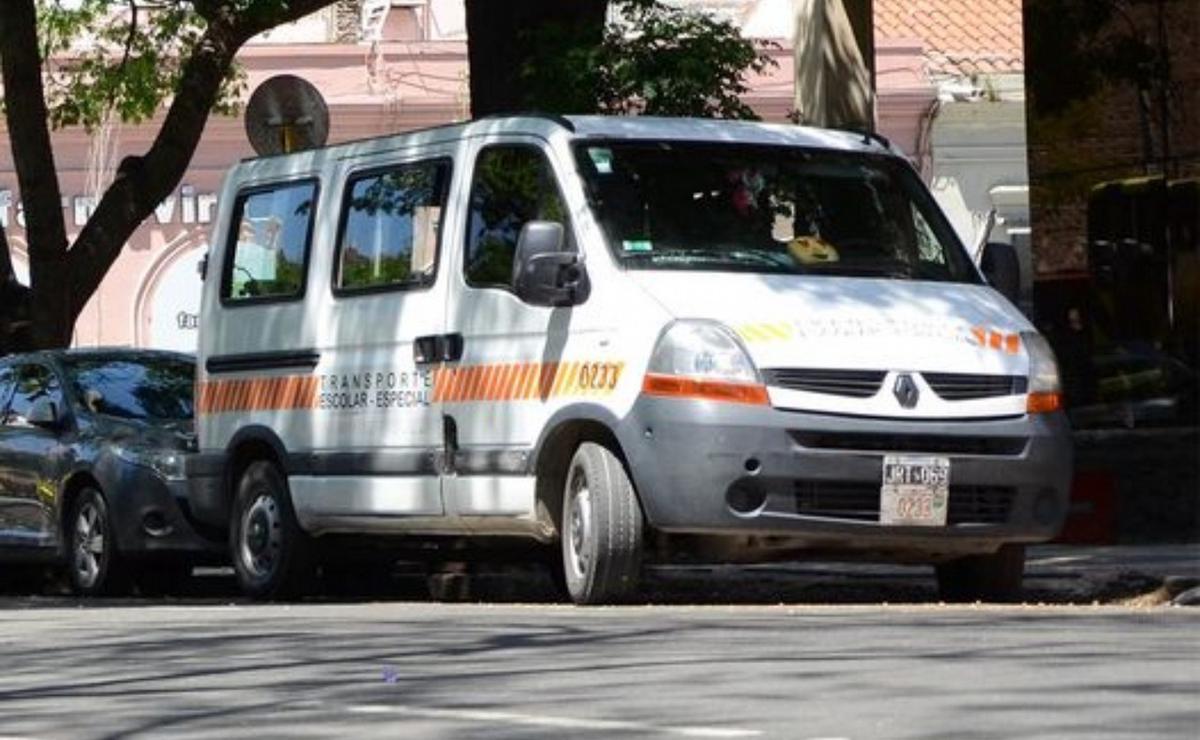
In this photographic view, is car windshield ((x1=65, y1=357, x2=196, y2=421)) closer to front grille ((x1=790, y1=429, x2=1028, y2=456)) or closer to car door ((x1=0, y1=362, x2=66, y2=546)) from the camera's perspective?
car door ((x1=0, y1=362, x2=66, y2=546))

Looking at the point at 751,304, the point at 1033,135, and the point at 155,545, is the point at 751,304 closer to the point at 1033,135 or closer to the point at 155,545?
the point at 155,545

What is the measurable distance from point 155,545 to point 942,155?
22610 mm

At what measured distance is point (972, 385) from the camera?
45.4 feet

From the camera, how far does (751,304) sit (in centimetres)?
1377

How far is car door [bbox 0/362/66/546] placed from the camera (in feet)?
63.4

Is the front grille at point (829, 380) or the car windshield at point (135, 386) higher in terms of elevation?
the front grille at point (829, 380)

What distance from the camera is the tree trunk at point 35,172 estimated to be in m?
24.5

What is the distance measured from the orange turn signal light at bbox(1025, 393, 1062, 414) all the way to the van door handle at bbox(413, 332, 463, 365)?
2.68 meters

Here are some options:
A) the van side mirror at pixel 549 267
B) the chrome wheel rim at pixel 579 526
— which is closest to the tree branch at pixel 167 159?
the van side mirror at pixel 549 267

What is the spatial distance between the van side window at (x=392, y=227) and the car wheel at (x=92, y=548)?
10.2 feet

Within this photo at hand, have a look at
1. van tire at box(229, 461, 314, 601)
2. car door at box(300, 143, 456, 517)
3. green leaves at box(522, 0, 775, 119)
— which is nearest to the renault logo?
car door at box(300, 143, 456, 517)

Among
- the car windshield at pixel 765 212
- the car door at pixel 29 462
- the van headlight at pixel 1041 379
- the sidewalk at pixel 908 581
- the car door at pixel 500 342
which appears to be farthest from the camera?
the car door at pixel 29 462

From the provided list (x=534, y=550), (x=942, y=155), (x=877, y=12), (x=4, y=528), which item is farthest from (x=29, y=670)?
(x=877, y=12)

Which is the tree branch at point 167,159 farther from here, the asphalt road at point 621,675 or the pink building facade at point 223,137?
the pink building facade at point 223,137
